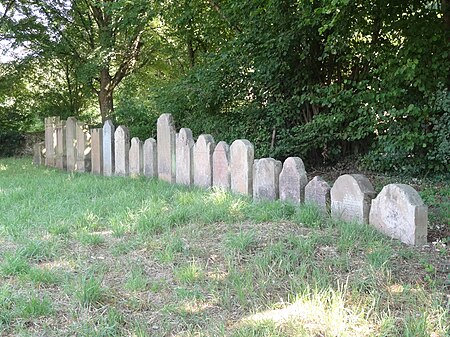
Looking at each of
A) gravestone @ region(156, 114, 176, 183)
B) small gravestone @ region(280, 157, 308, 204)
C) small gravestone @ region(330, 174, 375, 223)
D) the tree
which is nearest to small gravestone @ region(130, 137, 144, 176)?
gravestone @ region(156, 114, 176, 183)

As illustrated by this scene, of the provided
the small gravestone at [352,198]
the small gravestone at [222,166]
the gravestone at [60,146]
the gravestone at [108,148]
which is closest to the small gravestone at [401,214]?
the small gravestone at [352,198]

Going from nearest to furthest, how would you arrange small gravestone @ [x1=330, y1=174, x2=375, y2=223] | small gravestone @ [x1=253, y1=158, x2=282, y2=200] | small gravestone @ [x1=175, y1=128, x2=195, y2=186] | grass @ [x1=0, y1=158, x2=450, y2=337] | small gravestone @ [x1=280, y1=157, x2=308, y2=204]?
grass @ [x1=0, y1=158, x2=450, y2=337] → small gravestone @ [x1=330, y1=174, x2=375, y2=223] → small gravestone @ [x1=280, y1=157, x2=308, y2=204] → small gravestone @ [x1=253, y1=158, x2=282, y2=200] → small gravestone @ [x1=175, y1=128, x2=195, y2=186]

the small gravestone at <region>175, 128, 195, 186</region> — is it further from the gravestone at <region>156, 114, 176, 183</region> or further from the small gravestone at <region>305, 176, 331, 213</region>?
the small gravestone at <region>305, 176, 331, 213</region>

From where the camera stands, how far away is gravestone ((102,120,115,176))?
7.43 m

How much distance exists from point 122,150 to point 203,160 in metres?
2.00

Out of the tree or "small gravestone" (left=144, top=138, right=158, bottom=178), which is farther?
the tree

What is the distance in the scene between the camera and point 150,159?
661 centimetres

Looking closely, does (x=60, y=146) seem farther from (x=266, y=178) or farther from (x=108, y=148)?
(x=266, y=178)

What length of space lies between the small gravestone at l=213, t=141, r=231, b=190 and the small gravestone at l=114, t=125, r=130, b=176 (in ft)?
6.95

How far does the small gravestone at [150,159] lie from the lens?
21.5 feet

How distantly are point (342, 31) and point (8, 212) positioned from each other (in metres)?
5.68

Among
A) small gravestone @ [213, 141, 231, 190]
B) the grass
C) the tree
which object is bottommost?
the grass

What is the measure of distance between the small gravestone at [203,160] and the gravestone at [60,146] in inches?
159

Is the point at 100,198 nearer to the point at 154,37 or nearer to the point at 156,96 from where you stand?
the point at 156,96
